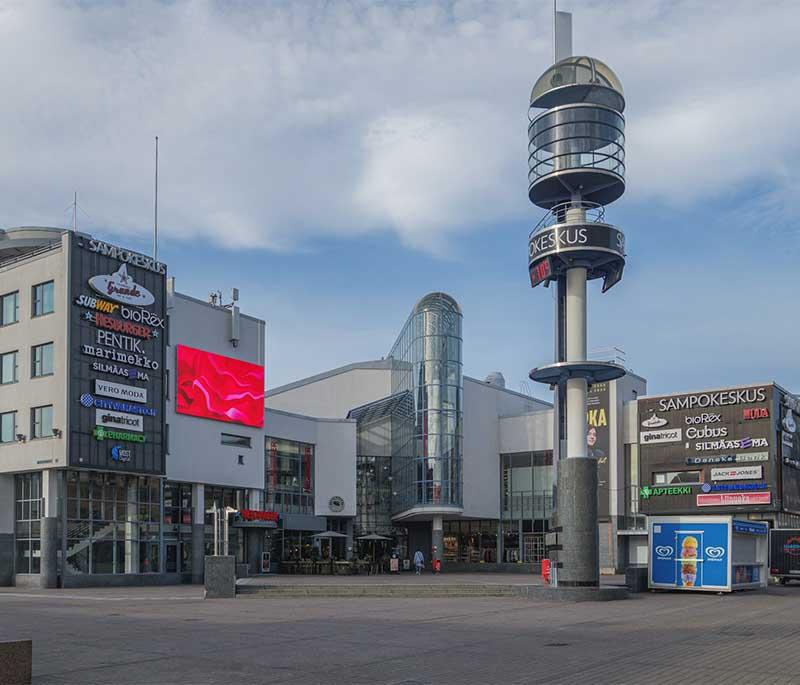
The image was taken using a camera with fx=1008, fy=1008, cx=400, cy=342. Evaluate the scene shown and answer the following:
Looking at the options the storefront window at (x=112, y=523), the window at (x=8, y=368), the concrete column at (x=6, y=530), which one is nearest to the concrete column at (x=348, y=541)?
the storefront window at (x=112, y=523)

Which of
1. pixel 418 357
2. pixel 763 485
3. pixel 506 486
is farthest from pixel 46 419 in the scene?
pixel 763 485

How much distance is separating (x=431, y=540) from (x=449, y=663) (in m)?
51.3

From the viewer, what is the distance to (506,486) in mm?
67062

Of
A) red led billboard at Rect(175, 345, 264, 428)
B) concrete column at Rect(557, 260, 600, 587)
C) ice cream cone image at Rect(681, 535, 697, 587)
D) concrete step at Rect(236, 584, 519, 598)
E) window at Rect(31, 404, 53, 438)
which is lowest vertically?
concrete step at Rect(236, 584, 519, 598)

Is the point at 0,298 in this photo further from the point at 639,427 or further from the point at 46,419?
the point at 639,427

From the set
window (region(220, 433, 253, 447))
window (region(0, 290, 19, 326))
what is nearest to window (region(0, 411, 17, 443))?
window (region(0, 290, 19, 326))

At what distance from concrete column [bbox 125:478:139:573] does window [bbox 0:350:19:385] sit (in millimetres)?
6768

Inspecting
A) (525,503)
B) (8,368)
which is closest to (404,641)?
(8,368)

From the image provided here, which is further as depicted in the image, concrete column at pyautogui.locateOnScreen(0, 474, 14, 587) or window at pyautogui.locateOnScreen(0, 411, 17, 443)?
window at pyautogui.locateOnScreen(0, 411, 17, 443)

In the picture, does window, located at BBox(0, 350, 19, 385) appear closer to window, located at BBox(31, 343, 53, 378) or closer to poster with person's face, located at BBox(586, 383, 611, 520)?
window, located at BBox(31, 343, 53, 378)

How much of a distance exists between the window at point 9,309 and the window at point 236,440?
459 inches

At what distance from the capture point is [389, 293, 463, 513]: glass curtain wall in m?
59.9

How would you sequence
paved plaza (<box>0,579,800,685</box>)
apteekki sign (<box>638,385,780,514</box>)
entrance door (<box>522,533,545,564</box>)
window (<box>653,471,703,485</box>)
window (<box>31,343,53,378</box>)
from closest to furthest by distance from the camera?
paved plaza (<box>0,579,800,685</box>) → window (<box>31,343,53,378</box>) → apteekki sign (<box>638,385,780,514</box>) → window (<box>653,471,703,485</box>) → entrance door (<box>522,533,545,564</box>)

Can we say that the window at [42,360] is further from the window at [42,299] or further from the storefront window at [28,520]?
the storefront window at [28,520]
